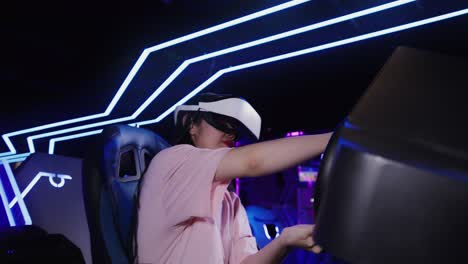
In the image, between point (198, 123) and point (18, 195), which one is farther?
point (18, 195)

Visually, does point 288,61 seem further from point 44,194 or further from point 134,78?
point 44,194

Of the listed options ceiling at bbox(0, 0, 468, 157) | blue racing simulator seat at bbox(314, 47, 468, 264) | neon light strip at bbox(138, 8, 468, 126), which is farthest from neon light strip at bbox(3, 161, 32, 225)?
blue racing simulator seat at bbox(314, 47, 468, 264)

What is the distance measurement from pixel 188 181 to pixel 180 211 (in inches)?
2.9

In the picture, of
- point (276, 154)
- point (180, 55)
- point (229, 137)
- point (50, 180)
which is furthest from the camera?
point (180, 55)

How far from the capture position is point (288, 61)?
10.7 feet

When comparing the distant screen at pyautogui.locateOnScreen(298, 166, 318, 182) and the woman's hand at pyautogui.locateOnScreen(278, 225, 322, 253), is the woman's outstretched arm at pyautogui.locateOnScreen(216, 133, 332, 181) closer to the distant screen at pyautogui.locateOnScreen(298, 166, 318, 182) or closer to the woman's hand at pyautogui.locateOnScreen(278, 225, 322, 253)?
the woman's hand at pyautogui.locateOnScreen(278, 225, 322, 253)

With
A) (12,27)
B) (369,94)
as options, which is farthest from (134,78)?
(369,94)

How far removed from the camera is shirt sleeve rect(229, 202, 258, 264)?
1053 mm

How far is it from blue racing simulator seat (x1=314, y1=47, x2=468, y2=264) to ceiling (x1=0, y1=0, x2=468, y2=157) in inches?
60.3

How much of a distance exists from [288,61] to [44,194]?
2.21 meters

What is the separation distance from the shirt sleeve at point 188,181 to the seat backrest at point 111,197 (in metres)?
0.14

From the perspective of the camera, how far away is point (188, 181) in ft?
2.75

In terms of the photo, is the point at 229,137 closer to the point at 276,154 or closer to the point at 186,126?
the point at 186,126

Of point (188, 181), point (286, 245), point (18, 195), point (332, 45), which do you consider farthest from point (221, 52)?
point (286, 245)
